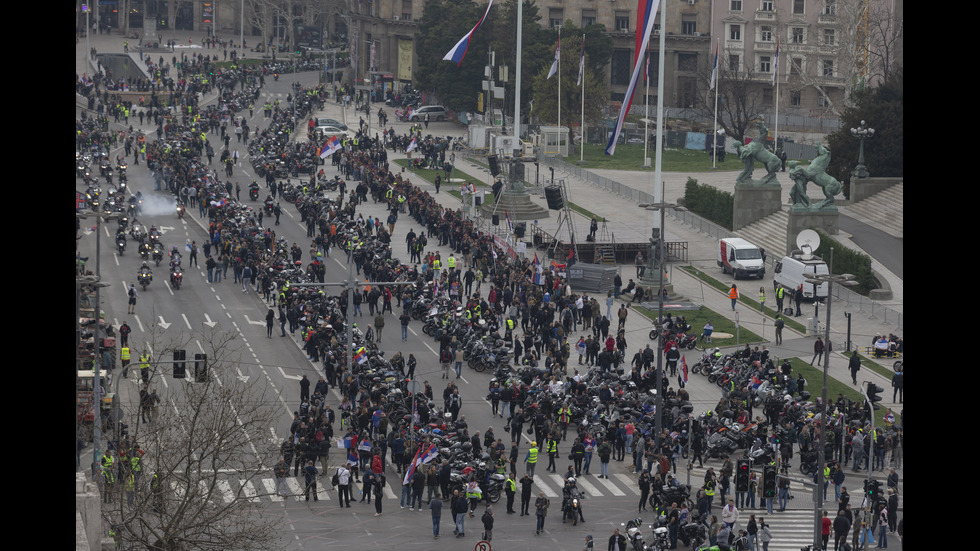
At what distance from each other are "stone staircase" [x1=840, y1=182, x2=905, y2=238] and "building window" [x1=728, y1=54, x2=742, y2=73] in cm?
4045

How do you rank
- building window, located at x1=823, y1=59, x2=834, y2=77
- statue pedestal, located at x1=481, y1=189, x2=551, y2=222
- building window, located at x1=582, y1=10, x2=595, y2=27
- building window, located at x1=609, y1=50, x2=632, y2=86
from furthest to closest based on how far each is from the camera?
1. building window, located at x1=582, y1=10, x2=595, y2=27
2. building window, located at x1=609, y1=50, x2=632, y2=86
3. building window, located at x1=823, y1=59, x2=834, y2=77
4. statue pedestal, located at x1=481, y1=189, x2=551, y2=222

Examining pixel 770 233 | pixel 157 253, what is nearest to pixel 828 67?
pixel 770 233

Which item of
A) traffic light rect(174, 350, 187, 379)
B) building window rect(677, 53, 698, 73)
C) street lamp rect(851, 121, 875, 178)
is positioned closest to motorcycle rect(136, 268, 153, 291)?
traffic light rect(174, 350, 187, 379)

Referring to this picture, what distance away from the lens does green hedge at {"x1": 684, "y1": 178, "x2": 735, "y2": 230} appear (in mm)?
80062

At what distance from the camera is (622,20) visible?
137 m

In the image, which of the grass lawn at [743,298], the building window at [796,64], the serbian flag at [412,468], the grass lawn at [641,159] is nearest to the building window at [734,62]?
the building window at [796,64]

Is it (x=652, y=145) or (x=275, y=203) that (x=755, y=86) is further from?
(x=275, y=203)

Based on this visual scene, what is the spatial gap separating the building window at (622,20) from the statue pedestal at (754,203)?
6170 centimetres

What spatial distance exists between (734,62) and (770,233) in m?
50.9

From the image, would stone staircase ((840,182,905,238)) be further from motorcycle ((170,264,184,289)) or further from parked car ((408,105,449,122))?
parked car ((408,105,449,122))

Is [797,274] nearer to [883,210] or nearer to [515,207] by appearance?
[883,210]
